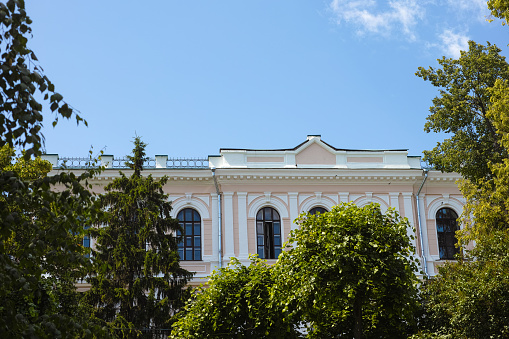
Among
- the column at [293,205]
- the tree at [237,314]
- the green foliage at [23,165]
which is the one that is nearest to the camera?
the tree at [237,314]

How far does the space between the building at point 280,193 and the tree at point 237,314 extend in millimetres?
9546

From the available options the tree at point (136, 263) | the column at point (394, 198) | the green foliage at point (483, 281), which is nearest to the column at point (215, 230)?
the tree at point (136, 263)

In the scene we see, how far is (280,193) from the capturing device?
28891 mm

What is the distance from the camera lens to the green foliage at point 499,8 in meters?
15.0

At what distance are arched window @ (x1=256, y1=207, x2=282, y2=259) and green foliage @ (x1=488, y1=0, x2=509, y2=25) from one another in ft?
48.7

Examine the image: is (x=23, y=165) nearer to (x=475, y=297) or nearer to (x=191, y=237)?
(x=191, y=237)

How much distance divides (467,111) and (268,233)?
967 cm

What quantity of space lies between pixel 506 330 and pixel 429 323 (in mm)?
2624

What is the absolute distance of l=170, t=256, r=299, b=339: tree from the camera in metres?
17.4

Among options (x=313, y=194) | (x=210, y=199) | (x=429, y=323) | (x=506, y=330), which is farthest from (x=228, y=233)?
(x=506, y=330)

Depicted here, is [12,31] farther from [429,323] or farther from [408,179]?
[408,179]

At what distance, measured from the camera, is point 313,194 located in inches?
1144

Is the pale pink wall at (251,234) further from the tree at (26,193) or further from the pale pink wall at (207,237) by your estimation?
the tree at (26,193)

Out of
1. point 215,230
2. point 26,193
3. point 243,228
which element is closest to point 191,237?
point 215,230
